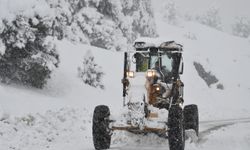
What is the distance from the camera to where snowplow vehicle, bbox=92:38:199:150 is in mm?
11070

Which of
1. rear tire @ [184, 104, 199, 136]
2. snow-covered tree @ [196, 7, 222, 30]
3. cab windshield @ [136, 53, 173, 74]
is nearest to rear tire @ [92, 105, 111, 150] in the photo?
cab windshield @ [136, 53, 173, 74]

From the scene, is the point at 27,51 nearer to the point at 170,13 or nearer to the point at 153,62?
the point at 153,62

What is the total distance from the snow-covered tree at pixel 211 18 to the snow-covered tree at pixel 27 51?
86052 millimetres

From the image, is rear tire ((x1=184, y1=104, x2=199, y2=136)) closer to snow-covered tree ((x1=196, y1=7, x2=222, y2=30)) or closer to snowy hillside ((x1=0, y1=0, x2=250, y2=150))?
snowy hillside ((x1=0, y1=0, x2=250, y2=150))

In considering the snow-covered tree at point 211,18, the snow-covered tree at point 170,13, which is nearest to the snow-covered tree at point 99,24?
the snow-covered tree at point 170,13

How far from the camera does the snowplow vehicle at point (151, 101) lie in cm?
1107

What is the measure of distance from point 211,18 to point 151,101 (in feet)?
306

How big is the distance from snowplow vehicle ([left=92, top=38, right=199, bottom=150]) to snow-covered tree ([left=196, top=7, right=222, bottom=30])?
90292mm

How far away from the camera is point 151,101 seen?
12.1m

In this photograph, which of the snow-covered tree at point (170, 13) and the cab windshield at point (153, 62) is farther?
the snow-covered tree at point (170, 13)

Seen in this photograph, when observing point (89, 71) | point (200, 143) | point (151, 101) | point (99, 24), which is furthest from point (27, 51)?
point (99, 24)

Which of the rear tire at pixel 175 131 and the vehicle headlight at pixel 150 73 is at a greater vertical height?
the vehicle headlight at pixel 150 73

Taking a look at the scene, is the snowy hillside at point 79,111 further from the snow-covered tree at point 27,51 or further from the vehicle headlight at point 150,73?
the vehicle headlight at point 150,73

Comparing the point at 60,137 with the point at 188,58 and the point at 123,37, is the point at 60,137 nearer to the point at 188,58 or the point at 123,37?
the point at 123,37
